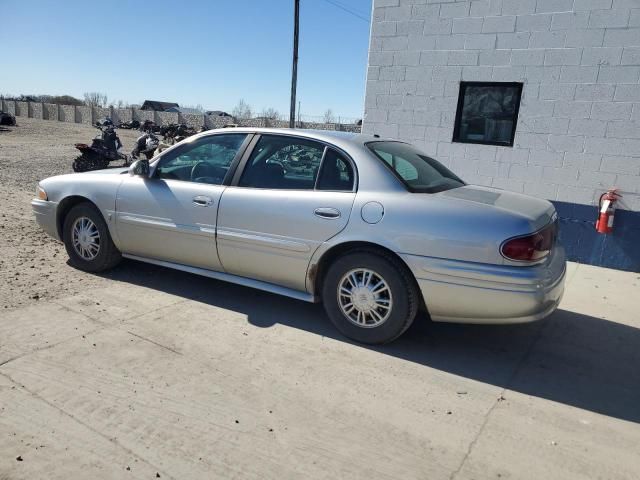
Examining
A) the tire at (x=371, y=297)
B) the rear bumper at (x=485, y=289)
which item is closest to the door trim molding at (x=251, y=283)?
the tire at (x=371, y=297)

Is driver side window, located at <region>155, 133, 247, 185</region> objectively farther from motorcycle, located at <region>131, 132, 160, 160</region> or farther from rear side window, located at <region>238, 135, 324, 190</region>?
motorcycle, located at <region>131, 132, 160, 160</region>

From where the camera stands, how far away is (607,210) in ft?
20.0

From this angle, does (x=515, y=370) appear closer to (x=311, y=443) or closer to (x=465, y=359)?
(x=465, y=359)

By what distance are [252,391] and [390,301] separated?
118 centimetres

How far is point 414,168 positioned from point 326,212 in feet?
2.94

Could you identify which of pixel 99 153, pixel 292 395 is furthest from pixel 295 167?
pixel 99 153

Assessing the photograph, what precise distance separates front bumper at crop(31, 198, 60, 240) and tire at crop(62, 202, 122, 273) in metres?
0.12

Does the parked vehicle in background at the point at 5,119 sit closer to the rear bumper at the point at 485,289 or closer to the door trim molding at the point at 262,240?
the door trim molding at the point at 262,240

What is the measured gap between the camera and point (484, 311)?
3.31m

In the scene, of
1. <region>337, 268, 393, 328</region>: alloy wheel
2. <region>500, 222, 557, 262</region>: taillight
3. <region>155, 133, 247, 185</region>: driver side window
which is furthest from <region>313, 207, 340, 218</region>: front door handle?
<region>500, 222, 557, 262</region>: taillight

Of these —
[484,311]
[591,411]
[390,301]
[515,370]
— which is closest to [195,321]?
[390,301]

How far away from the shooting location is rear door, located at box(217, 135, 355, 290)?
3672 mm

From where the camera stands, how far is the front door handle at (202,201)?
409 centimetres

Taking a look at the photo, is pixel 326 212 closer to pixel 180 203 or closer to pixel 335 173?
pixel 335 173
